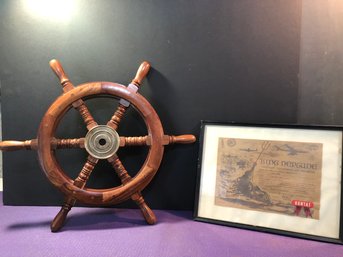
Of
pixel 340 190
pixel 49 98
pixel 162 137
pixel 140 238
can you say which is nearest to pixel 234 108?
pixel 162 137

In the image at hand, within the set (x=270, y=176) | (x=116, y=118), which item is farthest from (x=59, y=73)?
(x=270, y=176)

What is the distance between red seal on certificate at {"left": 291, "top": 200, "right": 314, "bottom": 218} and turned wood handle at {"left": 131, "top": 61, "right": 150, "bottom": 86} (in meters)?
0.63

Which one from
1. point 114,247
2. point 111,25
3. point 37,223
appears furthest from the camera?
→ point 111,25

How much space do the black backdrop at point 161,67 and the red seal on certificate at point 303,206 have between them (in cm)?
29

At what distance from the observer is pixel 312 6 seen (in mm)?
940

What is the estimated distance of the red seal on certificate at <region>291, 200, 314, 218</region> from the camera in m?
0.82

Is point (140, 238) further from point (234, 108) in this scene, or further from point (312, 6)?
point (312, 6)

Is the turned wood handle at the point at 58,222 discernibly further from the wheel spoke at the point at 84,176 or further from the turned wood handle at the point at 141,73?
the turned wood handle at the point at 141,73

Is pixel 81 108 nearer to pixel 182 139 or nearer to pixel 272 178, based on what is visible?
pixel 182 139

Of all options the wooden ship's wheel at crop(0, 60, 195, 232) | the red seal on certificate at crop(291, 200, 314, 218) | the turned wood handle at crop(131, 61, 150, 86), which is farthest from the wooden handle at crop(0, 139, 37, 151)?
the red seal on certificate at crop(291, 200, 314, 218)

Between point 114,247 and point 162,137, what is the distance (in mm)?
362

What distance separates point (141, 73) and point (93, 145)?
0.29 metres

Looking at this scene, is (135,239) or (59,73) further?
(59,73)

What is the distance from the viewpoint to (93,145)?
0.88 m
